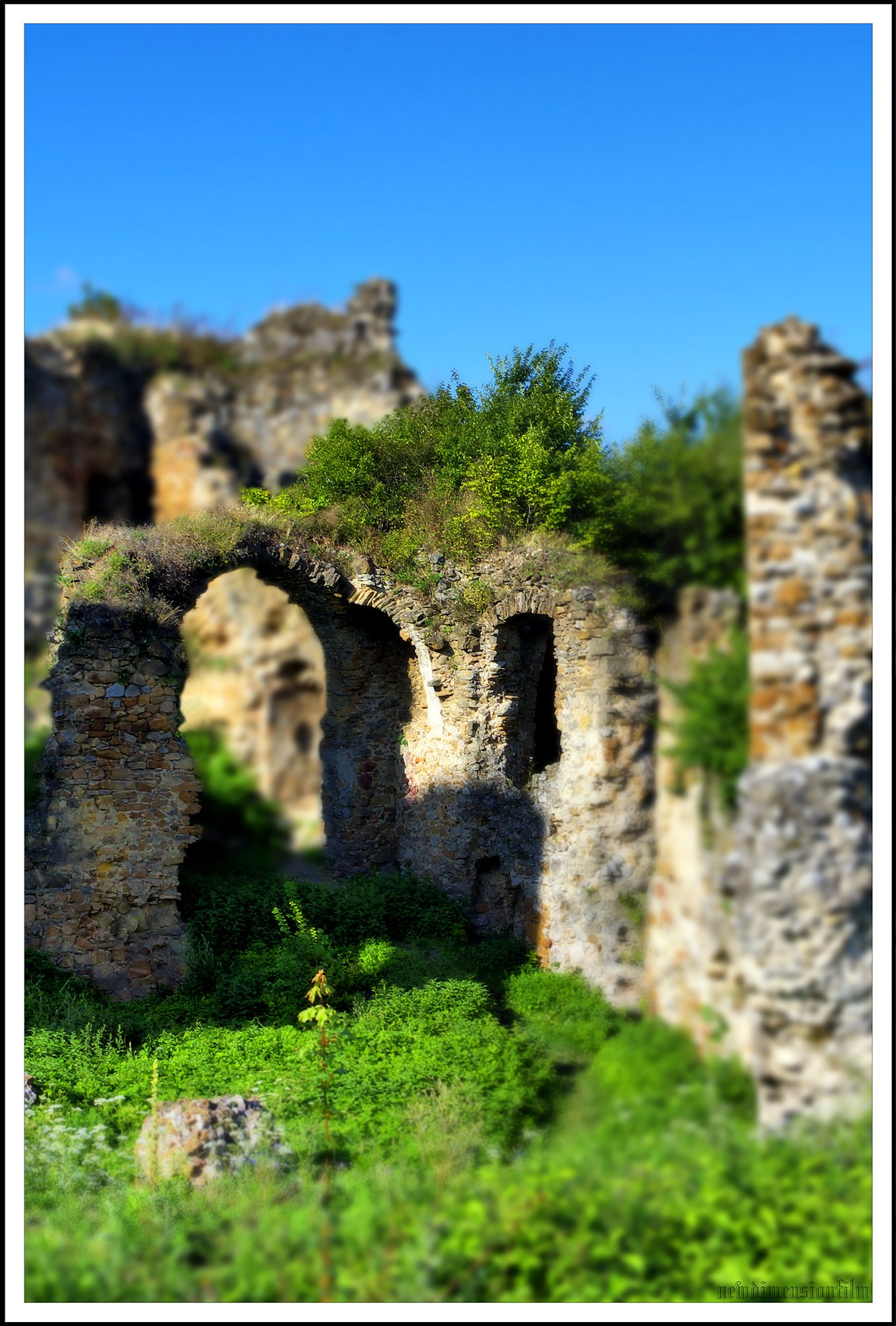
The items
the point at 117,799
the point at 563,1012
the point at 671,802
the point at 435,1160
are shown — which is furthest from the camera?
the point at 117,799

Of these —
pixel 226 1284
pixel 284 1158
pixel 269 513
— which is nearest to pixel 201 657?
pixel 269 513

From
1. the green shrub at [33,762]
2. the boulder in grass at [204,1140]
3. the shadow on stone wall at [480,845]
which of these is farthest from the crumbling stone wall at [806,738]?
the green shrub at [33,762]

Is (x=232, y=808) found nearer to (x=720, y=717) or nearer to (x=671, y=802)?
(x=671, y=802)

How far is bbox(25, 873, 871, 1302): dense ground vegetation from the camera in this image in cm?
391

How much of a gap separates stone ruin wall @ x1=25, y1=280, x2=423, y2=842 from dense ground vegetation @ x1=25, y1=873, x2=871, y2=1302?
9604mm

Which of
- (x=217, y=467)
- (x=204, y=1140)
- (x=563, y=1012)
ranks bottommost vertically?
(x=204, y=1140)

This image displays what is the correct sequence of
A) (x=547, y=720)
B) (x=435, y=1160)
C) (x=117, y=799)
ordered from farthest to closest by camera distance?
(x=547, y=720)
(x=117, y=799)
(x=435, y=1160)

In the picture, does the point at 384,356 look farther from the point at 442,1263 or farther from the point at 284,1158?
the point at 442,1263

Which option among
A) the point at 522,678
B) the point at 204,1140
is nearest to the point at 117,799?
the point at 204,1140

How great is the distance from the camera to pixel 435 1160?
5.18m

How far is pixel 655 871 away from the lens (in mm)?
4422

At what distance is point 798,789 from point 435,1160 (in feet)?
8.93

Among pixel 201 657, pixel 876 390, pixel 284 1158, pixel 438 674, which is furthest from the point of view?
pixel 201 657

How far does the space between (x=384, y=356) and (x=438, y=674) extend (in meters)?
10.7
